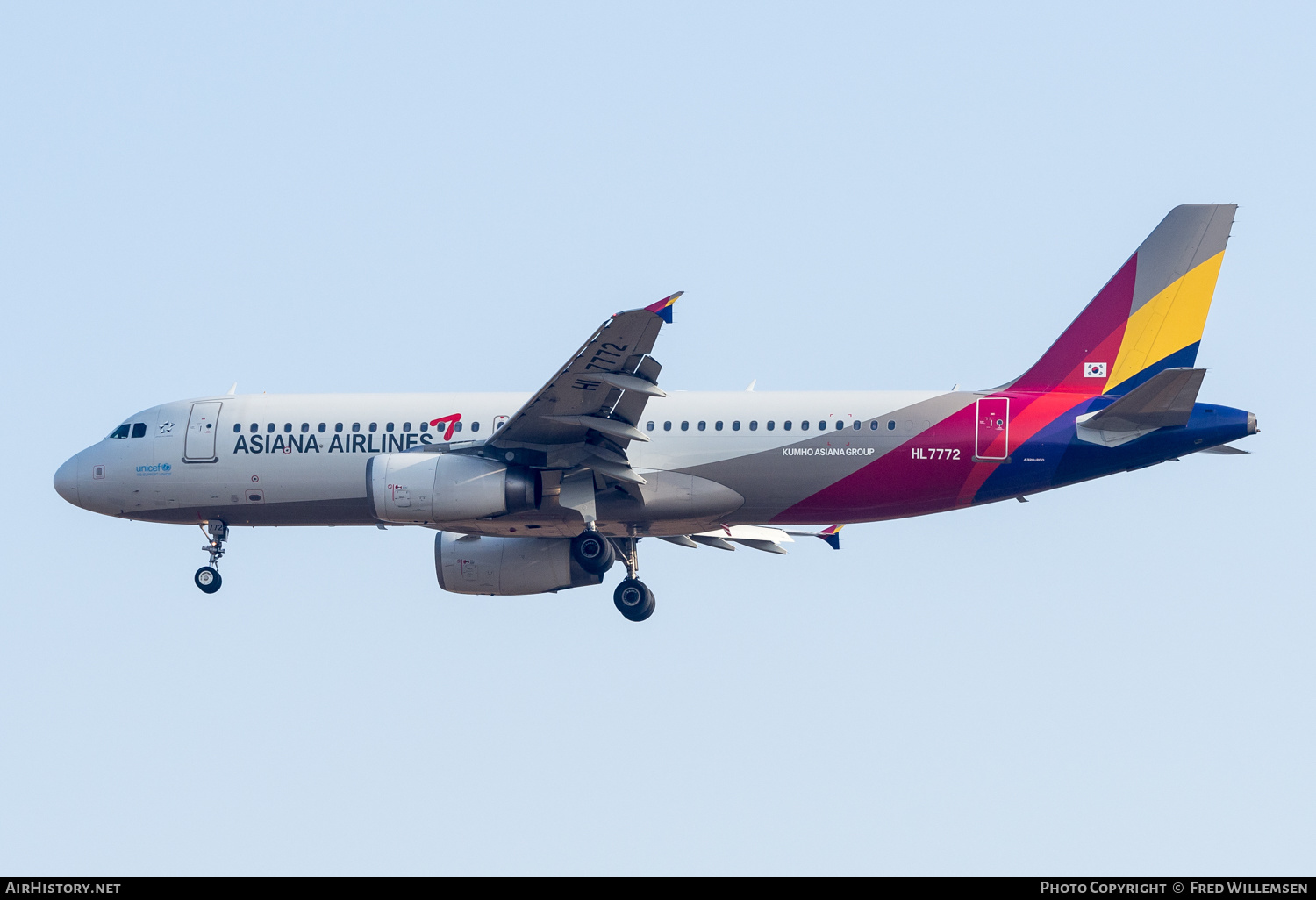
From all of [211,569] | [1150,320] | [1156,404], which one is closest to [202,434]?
[211,569]

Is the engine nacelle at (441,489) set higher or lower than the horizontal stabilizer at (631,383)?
lower

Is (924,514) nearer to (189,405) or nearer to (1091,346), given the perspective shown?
(1091,346)

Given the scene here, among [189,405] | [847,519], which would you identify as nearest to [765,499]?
[847,519]

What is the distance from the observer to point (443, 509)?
32125mm

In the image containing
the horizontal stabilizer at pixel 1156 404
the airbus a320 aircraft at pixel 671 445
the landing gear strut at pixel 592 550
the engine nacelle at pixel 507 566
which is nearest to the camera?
the horizontal stabilizer at pixel 1156 404

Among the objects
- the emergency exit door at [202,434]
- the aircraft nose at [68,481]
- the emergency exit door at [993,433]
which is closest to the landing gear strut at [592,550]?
the emergency exit door at [993,433]

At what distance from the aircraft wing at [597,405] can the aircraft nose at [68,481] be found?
10.4m

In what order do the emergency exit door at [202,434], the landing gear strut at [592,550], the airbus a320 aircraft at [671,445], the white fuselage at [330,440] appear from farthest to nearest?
the emergency exit door at [202,434] < the landing gear strut at [592,550] < the white fuselage at [330,440] < the airbus a320 aircraft at [671,445]

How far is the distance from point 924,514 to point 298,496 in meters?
12.8

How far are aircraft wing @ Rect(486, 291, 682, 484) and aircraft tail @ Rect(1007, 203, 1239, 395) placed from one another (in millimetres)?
7889

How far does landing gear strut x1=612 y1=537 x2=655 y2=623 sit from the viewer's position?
35250 mm

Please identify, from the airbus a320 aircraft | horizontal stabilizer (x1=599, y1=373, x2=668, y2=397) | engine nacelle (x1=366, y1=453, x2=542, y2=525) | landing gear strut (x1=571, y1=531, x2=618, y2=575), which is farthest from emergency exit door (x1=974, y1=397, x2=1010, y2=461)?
engine nacelle (x1=366, y1=453, x2=542, y2=525)

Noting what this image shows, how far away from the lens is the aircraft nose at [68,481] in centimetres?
3672

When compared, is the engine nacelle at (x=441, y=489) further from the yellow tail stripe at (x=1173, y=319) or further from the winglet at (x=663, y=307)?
the yellow tail stripe at (x=1173, y=319)
